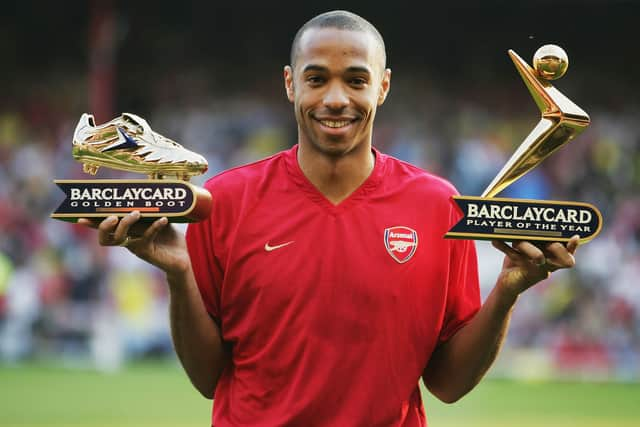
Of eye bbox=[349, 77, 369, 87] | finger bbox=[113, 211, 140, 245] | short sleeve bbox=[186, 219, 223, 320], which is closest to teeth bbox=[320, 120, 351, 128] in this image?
eye bbox=[349, 77, 369, 87]

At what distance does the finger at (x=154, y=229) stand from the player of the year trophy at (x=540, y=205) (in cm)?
75

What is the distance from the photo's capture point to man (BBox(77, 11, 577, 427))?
301 centimetres

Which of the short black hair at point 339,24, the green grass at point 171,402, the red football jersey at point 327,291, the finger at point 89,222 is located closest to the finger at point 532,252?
the red football jersey at point 327,291

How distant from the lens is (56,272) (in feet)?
44.7

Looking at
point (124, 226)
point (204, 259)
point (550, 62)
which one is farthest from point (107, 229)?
point (550, 62)

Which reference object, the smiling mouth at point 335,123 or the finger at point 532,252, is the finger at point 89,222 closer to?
the smiling mouth at point 335,123

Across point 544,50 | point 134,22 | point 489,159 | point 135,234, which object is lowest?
point 135,234

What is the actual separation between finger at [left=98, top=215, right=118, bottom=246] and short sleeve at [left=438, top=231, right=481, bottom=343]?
977mm

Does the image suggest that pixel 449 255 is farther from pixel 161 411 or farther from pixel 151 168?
pixel 161 411

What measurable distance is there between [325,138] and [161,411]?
6936 mm

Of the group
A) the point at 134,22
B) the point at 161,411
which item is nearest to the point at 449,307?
the point at 161,411

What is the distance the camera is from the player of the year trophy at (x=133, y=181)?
2912 millimetres

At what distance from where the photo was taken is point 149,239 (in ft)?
9.45

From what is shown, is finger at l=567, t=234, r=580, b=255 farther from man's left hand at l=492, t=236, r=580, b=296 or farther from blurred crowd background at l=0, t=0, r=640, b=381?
blurred crowd background at l=0, t=0, r=640, b=381
